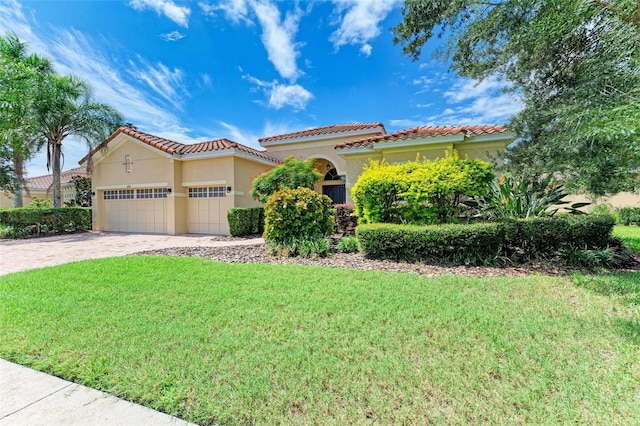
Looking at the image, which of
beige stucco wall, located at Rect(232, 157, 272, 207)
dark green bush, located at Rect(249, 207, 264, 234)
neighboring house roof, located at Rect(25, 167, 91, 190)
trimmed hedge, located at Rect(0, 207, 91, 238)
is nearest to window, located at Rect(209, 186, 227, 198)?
beige stucco wall, located at Rect(232, 157, 272, 207)

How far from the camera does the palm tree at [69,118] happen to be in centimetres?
1609

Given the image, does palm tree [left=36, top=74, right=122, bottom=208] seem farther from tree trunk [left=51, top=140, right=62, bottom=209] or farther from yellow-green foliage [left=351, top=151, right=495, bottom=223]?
yellow-green foliage [left=351, top=151, right=495, bottom=223]

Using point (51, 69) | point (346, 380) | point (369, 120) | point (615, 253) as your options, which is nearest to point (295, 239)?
point (346, 380)

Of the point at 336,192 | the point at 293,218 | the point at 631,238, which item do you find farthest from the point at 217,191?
the point at 631,238

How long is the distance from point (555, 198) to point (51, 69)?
91.5 ft

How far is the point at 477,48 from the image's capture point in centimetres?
809

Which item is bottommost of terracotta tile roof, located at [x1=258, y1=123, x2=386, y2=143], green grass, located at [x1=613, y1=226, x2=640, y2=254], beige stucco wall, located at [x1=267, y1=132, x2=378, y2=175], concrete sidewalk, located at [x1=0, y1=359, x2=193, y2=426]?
concrete sidewalk, located at [x1=0, y1=359, x2=193, y2=426]

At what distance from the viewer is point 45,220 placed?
15711 mm

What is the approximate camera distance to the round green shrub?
8992mm

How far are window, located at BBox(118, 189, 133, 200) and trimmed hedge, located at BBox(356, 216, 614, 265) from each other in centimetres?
1715

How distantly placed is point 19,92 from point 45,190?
1795 cm

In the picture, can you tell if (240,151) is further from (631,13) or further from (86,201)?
(86,201)

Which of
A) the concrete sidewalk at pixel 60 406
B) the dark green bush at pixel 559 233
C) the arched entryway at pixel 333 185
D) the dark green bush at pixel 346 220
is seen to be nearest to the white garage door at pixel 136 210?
the arched entryway at pixel 333 185

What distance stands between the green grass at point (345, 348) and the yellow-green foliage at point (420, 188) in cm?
287
